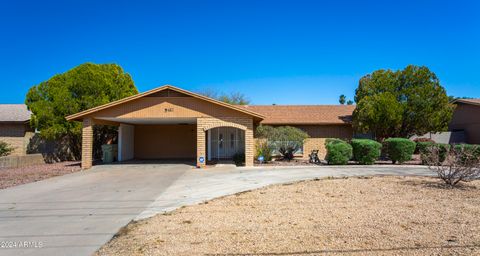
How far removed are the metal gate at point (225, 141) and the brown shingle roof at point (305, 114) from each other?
2.16m

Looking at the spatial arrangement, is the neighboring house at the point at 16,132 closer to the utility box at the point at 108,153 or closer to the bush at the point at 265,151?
the utility box at the point at 108,153

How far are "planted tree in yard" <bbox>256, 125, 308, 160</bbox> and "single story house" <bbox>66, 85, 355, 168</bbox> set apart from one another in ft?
2.95

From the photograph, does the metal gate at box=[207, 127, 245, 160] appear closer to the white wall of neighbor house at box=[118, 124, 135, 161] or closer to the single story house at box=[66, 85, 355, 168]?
the single story house at box=[66, 85, 355, 168]

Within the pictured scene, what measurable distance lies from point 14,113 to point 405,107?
2873 centimetres

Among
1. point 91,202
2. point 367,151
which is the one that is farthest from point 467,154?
point 91,202

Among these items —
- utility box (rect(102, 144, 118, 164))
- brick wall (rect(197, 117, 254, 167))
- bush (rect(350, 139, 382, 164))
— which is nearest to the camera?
brick wall (rect(197, 117, 254, 167))

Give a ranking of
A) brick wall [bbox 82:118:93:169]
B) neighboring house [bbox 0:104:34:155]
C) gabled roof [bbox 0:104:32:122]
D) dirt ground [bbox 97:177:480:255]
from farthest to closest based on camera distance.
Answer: gabled roof [bbox 0:104:32:122]
neighboring house [bbox 0:104:34:155]
brick wall [bbox 82:118:93:169]
dirt ground [bbox 97:177:480:255]

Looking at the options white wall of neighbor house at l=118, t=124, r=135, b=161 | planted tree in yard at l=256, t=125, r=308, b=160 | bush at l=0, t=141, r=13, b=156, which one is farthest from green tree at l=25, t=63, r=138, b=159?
planted tree in yard at l=256, t=125, r=308, b=160

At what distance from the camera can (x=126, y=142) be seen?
21.5 meters

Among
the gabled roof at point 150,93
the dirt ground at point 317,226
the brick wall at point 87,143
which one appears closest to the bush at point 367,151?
the gabled roof at point 150,93

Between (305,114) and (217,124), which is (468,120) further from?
(217,124)

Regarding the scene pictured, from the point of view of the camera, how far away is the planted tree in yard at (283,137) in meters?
18.7

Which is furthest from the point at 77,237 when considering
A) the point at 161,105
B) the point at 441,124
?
the point at 441,124

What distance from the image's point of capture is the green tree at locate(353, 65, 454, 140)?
19766 mm
